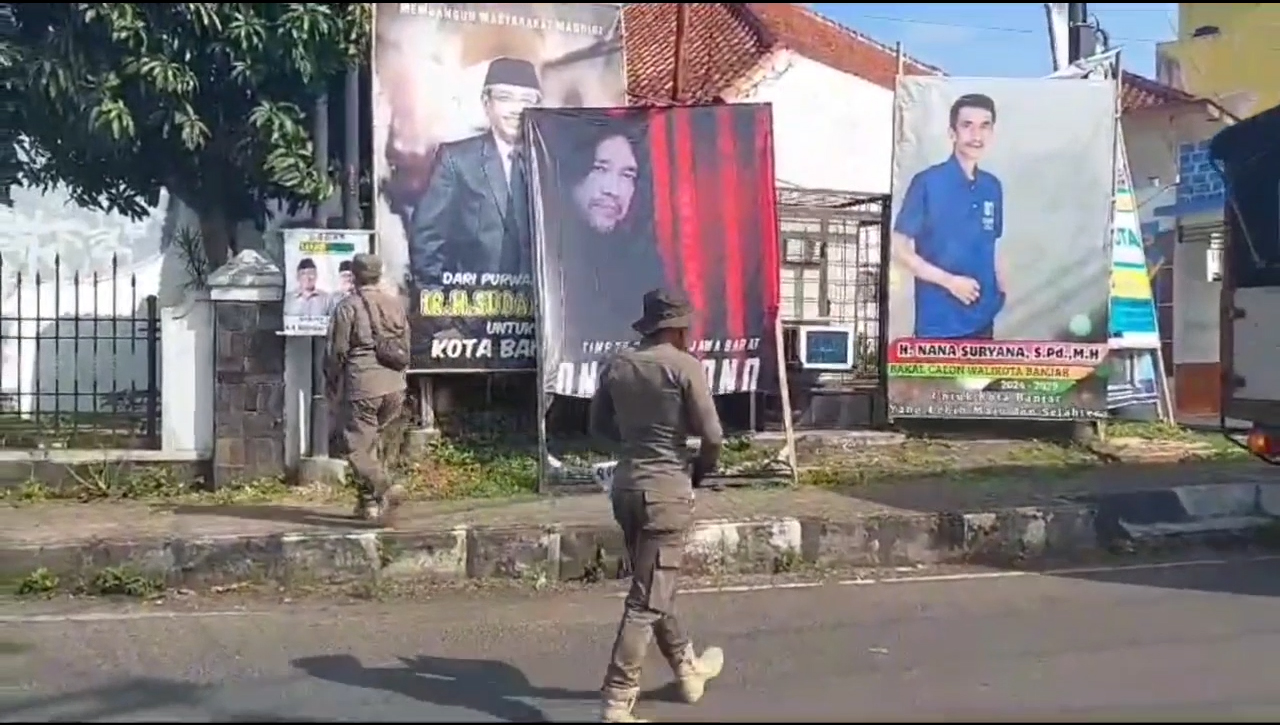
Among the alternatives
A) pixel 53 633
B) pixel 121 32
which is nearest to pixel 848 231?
pixel 121 32

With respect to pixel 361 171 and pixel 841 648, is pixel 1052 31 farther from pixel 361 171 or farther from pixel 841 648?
pixel 841 648

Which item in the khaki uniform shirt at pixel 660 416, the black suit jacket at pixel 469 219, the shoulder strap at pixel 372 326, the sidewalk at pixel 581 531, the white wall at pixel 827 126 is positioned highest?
the white wall at pixel 827 126

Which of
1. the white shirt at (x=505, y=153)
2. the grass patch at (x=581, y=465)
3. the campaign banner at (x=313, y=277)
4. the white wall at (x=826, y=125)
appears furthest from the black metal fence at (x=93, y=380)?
the white wall at (x=826, y=125)

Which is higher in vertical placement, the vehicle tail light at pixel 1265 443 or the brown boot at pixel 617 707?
the vehicle tail light at pixel 1265 443

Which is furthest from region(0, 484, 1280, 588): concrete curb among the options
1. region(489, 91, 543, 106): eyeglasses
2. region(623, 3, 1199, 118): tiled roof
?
region(623, 3, 1199, 118): tiled roof

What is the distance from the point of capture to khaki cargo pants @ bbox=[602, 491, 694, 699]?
5.33m

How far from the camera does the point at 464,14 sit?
11.0 metres

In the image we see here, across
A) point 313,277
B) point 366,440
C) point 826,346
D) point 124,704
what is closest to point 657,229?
point 826,346

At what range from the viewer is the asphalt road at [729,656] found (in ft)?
18.4

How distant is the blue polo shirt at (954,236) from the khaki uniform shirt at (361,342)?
4.86 m

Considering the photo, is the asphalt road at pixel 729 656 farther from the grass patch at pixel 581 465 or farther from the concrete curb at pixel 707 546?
the grass patch at pixel 581 465

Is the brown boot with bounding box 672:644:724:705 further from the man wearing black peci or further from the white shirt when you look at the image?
the white shirt

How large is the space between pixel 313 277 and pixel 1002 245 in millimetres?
5593

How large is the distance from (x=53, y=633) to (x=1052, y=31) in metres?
13.2
